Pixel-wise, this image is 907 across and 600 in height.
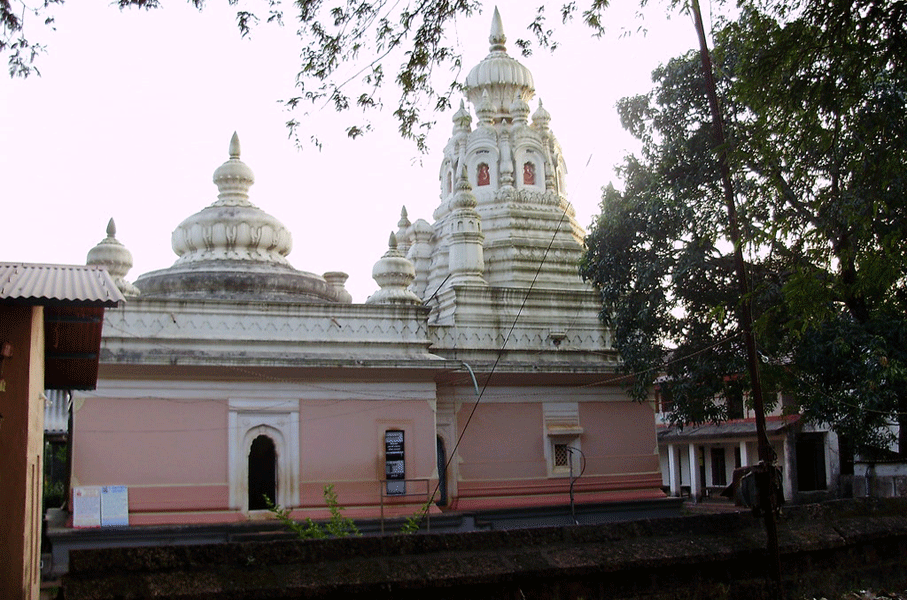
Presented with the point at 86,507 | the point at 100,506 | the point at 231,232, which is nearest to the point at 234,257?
the point at 231,232

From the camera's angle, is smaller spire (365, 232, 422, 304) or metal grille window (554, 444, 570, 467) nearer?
metal grille window (554, 444, 570, 467)

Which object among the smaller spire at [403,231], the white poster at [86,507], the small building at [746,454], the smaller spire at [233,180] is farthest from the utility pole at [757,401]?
the smaller spire at [403,231]

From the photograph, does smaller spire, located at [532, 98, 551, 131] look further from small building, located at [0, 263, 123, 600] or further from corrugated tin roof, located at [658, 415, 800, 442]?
small building, located at [0, 263, 123, 600]

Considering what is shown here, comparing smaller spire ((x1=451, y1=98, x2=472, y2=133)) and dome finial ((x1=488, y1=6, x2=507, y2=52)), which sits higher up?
dome finial ((x1=488, y1=6, x2=507, y2=52))

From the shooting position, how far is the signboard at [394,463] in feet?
58.5

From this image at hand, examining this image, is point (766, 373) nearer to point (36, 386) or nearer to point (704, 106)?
point (704, 106)

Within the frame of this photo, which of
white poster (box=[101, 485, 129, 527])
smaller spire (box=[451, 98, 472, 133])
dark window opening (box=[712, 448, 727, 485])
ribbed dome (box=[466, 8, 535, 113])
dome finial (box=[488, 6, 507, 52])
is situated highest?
dome finial (box=[488, 6, 507, 52])

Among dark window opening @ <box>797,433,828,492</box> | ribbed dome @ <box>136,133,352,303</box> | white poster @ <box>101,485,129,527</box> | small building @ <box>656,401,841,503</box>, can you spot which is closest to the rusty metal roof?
white poster @ <box>101,485,129,527</box>

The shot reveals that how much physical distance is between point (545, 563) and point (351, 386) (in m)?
12.6

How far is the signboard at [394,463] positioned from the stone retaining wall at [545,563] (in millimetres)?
11529

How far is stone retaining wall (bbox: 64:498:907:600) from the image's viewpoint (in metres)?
4.96

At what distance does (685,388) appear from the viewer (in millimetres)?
17891

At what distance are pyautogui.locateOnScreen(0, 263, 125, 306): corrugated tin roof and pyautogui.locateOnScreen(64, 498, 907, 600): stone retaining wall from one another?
9.65 feet

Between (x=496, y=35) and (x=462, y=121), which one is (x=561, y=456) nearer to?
(x=462, y=121)
